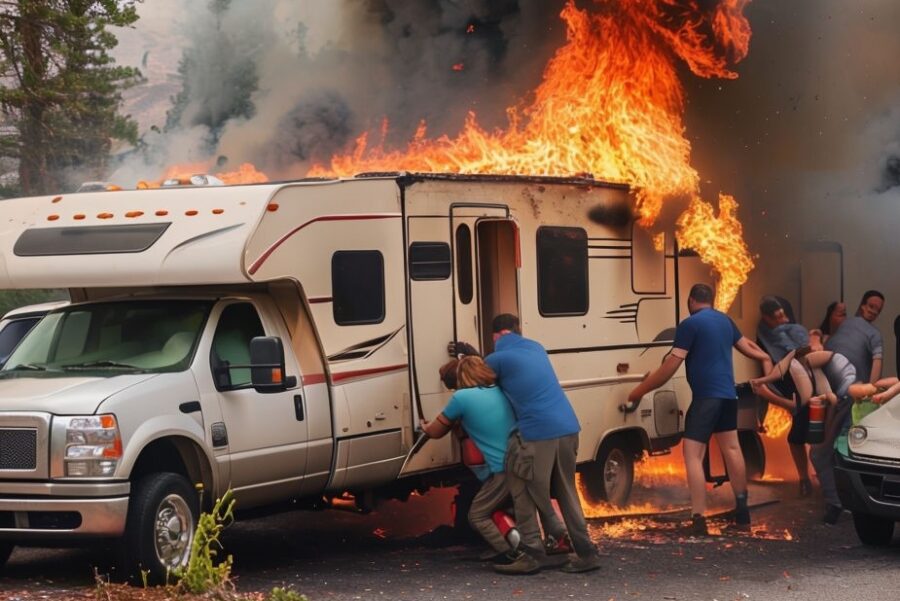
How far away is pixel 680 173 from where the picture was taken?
502 inches

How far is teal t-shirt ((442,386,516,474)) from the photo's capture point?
9547mm

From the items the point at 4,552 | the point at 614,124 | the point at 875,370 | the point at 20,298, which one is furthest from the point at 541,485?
the point at 20,298

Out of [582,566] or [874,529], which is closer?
[582,566]

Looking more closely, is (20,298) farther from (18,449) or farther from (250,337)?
(18,449)

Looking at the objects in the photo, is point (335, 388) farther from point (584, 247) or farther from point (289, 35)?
point (289, 35)

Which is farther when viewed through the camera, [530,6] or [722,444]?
[530,6]

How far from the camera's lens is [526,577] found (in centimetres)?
941

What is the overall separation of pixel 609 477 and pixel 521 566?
9.72ft

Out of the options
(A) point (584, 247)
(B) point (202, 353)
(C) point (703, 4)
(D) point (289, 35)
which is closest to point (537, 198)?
(A) point (584, 247)

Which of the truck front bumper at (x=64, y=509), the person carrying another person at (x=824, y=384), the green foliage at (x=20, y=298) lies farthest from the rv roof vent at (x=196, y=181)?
the green foliage at (x=20, y=298)

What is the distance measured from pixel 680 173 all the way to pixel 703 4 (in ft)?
12.5

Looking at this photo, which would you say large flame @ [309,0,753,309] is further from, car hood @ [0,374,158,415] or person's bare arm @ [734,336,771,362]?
car hood @ [0,374,158,415]

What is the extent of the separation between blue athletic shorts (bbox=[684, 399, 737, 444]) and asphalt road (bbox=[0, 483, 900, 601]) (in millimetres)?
784

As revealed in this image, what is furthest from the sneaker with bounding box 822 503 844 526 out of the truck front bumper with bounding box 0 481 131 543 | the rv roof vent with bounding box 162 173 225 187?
the truck front bumper with bounding box 0 481 131 543
